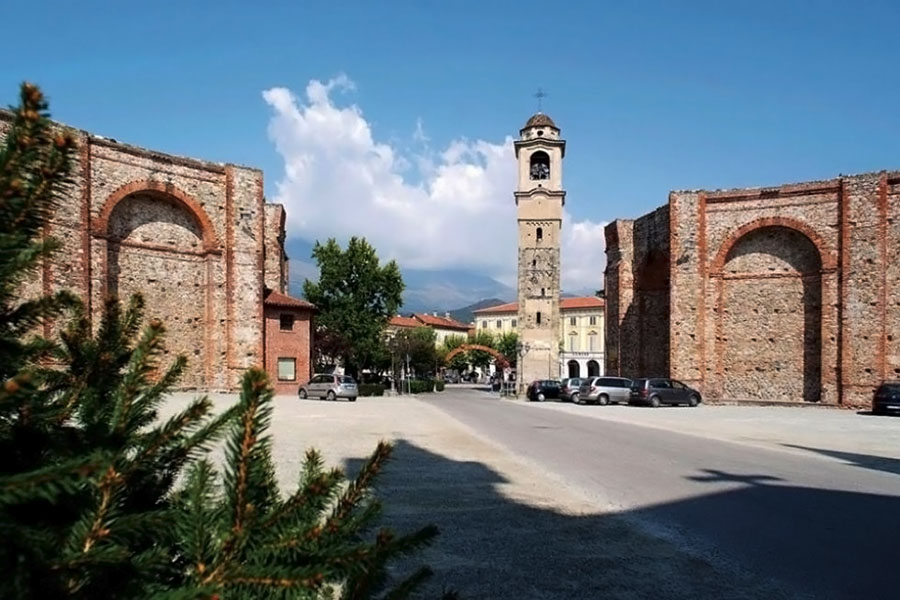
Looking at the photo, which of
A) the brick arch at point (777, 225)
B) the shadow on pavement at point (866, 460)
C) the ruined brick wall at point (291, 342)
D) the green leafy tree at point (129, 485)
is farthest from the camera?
the ruined brick wall at point (291, 342)

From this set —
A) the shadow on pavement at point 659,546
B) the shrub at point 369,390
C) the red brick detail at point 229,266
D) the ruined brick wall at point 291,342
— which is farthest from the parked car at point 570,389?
the shadow on pavement at point 659,546

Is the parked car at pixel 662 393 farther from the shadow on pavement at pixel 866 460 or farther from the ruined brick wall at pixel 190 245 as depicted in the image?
the ruined brick wall at pixel 190 245

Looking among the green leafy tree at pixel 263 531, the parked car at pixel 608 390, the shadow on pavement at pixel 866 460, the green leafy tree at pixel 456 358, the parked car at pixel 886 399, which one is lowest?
the green leafy tree at pixel 456 358

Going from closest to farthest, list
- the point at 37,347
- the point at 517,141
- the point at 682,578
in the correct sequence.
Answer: the point at 37,347
the point at 682,578
the point at 517,141

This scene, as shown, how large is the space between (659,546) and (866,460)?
350 inches

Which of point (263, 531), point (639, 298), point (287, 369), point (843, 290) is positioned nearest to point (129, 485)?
point (263, 531)

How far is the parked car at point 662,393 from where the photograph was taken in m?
31.2

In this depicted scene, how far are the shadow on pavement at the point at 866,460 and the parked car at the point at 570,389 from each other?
22392 millimetres

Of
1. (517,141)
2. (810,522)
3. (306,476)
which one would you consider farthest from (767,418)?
(517,141)

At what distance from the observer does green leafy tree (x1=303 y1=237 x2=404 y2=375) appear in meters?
50.8

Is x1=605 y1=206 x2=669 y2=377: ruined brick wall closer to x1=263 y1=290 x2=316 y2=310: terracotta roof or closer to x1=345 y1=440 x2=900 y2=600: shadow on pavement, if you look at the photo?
x1=263 y1=290 x2=316 y2=310: terracotta roof

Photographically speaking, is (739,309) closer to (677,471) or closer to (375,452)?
(677,471)

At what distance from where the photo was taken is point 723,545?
260 inches

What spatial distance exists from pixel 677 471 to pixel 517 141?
45.6 meters
